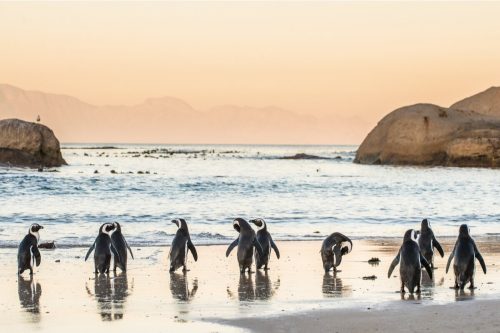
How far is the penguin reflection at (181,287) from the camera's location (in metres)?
11.2

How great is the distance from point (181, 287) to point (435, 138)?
60.1 metres

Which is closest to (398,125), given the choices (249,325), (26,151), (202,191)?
(26,151)

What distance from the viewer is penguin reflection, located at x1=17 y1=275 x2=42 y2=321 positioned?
1020 centimetres

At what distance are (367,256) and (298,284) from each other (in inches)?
147

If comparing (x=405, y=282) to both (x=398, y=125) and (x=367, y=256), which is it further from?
→ (x=398, y=125)

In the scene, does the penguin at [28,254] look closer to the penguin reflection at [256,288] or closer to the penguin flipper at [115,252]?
the penguin flipper at [115,252]

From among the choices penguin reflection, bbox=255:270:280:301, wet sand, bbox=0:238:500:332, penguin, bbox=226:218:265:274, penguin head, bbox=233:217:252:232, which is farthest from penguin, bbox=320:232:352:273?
penguin head, bbox=233:217:252:232

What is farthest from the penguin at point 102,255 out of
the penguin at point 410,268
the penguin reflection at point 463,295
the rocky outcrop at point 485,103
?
the rocky outcrop at point 485,103

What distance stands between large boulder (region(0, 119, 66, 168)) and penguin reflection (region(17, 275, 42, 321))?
43341 mm

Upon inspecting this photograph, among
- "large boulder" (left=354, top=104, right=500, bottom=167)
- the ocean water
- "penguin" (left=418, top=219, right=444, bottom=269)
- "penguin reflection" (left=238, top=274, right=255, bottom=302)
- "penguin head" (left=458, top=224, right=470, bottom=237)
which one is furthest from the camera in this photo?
"large boulder" (left=354, top=104, right=500, bottom=167)

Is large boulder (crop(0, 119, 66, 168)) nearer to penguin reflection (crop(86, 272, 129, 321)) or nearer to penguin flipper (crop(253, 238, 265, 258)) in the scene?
penguin flipper (crop(253, 238, 265, 258))

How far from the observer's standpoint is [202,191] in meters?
35.8

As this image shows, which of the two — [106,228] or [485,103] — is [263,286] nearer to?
[106,228]

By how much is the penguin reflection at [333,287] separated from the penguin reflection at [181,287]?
1.67m
